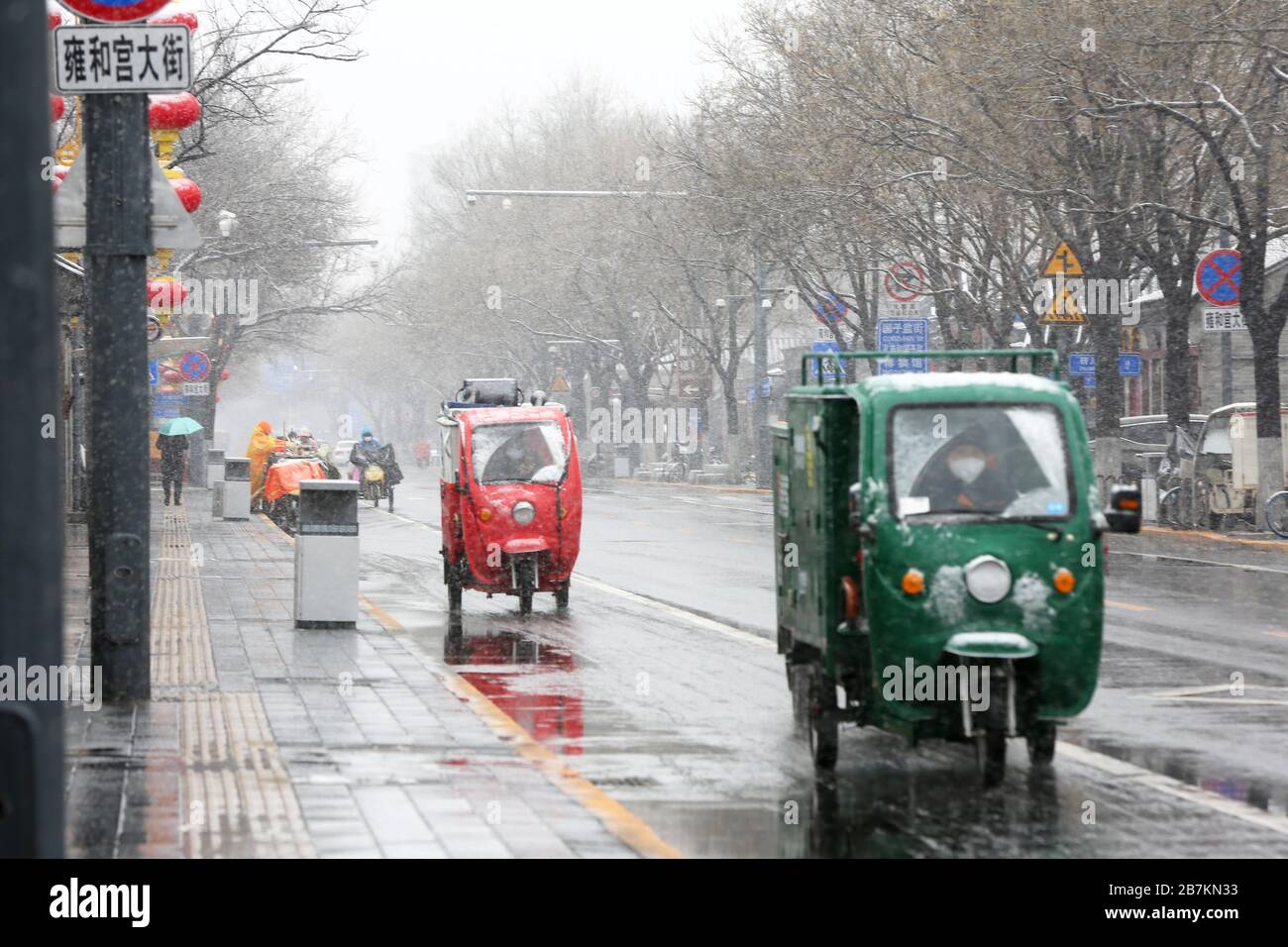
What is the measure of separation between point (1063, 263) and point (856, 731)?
21447mm

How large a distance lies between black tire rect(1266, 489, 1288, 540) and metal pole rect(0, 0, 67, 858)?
88.2 ft

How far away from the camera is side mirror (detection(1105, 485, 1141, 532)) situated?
30.0ft

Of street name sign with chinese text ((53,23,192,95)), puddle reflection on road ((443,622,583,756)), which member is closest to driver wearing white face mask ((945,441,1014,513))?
puddle reflection on road ((443,622,583,756))

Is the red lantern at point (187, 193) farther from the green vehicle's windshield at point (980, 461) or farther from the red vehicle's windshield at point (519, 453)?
the green vehicle's windshield at point (980, 461)

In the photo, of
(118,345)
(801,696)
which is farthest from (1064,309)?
(118,345)

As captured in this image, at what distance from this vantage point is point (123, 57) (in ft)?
34.2

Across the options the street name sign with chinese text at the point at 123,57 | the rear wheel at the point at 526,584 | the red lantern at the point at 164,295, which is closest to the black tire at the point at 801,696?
the street name sign with chinese text at the point at 123,57

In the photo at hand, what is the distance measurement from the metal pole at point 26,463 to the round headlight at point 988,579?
615 centimetres

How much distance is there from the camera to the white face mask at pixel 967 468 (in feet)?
29.9

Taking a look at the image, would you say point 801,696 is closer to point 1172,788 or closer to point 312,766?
point 1172,788

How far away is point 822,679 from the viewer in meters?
9.39

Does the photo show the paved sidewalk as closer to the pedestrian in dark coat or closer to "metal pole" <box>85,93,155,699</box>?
"metal pole" <box>85,93,155,699</box>

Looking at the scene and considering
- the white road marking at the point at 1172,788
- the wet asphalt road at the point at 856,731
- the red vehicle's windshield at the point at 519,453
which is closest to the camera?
the wet asphalt road at the point at 856,731
